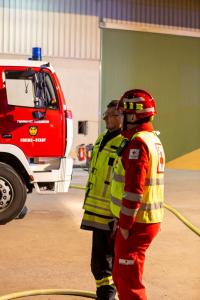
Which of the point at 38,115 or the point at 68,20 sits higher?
the point at 68,20

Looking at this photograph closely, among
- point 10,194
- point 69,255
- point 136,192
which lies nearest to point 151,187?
point 136,192

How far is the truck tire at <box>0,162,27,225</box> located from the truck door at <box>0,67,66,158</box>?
1.45ft

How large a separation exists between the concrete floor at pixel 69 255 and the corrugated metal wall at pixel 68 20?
354 inches

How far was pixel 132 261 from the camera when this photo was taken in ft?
11.0

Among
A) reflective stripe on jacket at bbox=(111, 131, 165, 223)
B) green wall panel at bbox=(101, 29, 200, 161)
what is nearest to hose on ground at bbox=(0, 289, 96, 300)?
reflective stripe on jacket at bbox=(111, 131, 165, 223)

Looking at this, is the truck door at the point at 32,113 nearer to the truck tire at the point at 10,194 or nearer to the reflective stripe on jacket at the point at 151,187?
the truck tire at the point at 10,194

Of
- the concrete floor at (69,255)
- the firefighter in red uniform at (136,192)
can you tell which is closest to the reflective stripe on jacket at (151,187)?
the firefighter in red uniform at (136,192)

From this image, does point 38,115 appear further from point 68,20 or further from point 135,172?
point 68,20

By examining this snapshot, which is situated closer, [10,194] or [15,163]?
[10,194]

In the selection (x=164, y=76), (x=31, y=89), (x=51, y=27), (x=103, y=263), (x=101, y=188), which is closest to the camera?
(x=103, y=263)

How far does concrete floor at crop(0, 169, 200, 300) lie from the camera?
15.9 ft

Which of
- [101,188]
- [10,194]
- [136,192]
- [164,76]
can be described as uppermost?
[164,76]

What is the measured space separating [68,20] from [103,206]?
14550 millimetres

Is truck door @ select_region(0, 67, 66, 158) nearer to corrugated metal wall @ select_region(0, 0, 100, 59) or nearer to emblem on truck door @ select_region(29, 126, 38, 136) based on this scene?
emblem on truck door @ select_region(29, 126, 38, 136)
